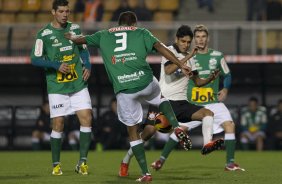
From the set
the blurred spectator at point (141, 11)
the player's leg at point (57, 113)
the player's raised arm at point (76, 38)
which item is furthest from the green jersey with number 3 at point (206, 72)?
the blurred spectator at point (141, 11)

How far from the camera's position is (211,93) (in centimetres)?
1423

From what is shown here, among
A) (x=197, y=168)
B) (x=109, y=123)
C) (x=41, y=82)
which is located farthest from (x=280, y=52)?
(x=197, y=168)

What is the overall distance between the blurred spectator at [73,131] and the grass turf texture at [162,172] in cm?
464

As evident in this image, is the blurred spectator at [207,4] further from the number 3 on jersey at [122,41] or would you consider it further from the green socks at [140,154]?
the green socks at [140,154]

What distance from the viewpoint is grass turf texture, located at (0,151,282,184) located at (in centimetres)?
1141

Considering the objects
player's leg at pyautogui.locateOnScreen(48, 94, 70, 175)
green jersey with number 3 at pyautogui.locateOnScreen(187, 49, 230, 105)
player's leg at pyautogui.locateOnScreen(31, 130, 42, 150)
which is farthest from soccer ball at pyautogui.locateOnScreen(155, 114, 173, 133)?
player's leg at pyautogui.locateOnScreen(31, 130, 42, 150)

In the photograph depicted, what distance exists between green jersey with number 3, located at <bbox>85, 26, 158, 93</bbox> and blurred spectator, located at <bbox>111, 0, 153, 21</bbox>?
38.5ft

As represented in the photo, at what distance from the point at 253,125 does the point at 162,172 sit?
927cm

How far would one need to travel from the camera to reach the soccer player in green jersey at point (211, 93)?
45.2 feet

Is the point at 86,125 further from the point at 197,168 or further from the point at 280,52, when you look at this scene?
the point at 280,52

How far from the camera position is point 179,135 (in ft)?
35.3

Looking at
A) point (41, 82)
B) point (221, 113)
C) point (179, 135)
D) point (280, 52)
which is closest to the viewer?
point (179, 135)

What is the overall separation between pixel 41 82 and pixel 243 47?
5.53 m

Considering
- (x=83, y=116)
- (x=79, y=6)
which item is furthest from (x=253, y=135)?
(x=83, y=116)
